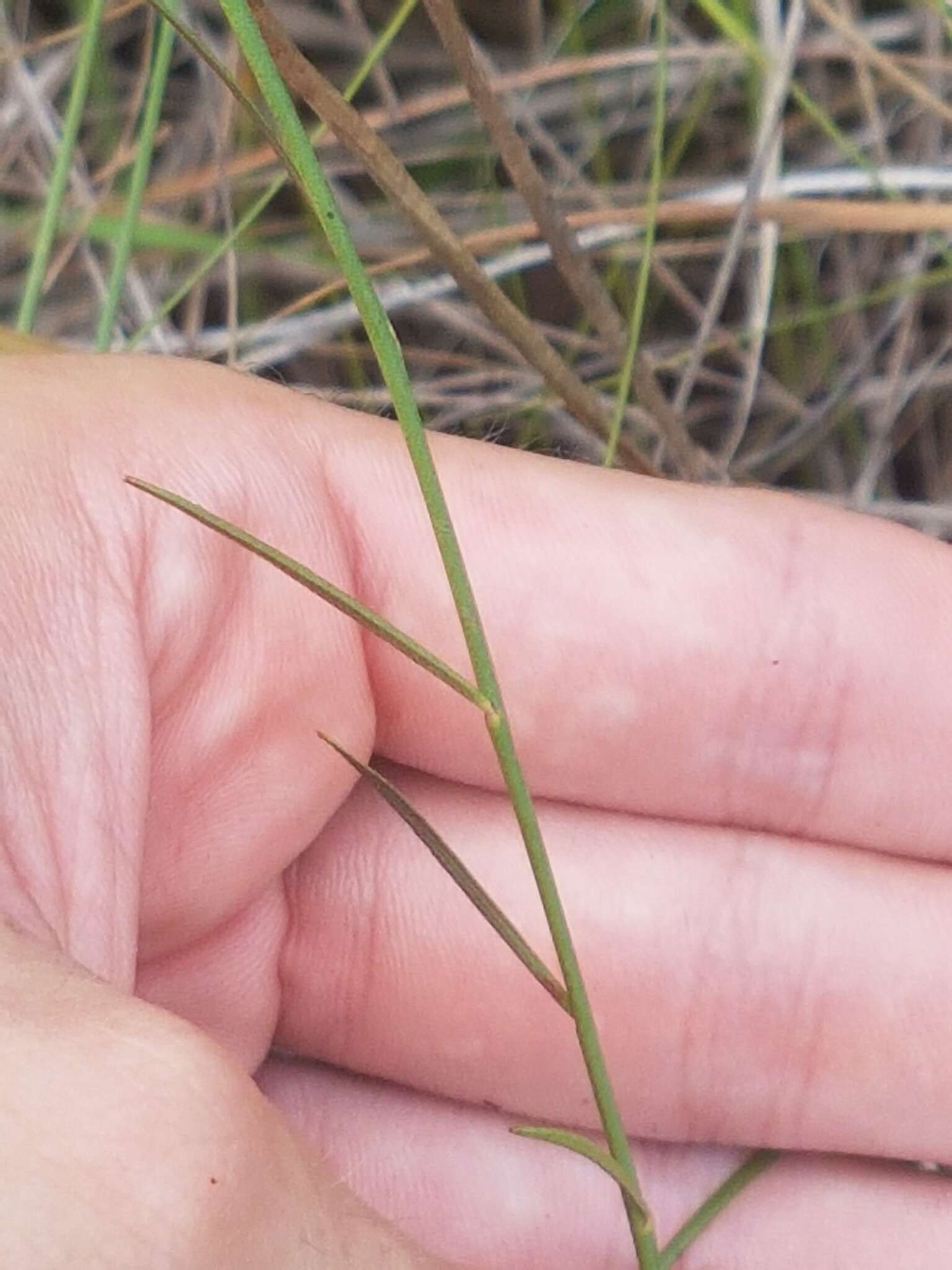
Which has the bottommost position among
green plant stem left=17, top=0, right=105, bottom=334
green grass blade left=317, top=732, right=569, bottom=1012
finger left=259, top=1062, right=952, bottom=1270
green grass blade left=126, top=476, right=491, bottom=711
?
finger left=259, top=1062, right=952, bottom=1270

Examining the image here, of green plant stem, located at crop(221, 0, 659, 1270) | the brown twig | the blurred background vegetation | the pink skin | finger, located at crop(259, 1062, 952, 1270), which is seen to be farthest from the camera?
the blurred background vegetation

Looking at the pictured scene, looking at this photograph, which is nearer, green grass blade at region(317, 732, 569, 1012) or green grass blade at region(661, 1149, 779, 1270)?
green grass blade at region(317, 732, 569, 1012)

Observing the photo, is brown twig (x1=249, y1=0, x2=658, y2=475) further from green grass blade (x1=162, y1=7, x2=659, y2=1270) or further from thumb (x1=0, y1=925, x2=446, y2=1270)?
thumb (x1=0, y1=925, x2=446, y2=1270)

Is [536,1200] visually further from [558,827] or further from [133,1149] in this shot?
[133,1149]

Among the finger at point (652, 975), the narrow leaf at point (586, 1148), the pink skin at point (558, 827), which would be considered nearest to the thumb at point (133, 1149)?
the narrow leaf at point (586, 1148)

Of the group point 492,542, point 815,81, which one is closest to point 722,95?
point 815,81

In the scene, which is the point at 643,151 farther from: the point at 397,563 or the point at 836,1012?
the point at 836,1012

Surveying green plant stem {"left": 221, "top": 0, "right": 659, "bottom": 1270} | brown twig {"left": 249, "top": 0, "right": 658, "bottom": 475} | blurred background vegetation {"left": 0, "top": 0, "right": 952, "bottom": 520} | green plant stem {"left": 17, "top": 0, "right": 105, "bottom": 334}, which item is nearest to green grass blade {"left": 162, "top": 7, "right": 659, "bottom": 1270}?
green plant stem {"left": 221, "top": 0, "right": 659, "bottom": 1270}
